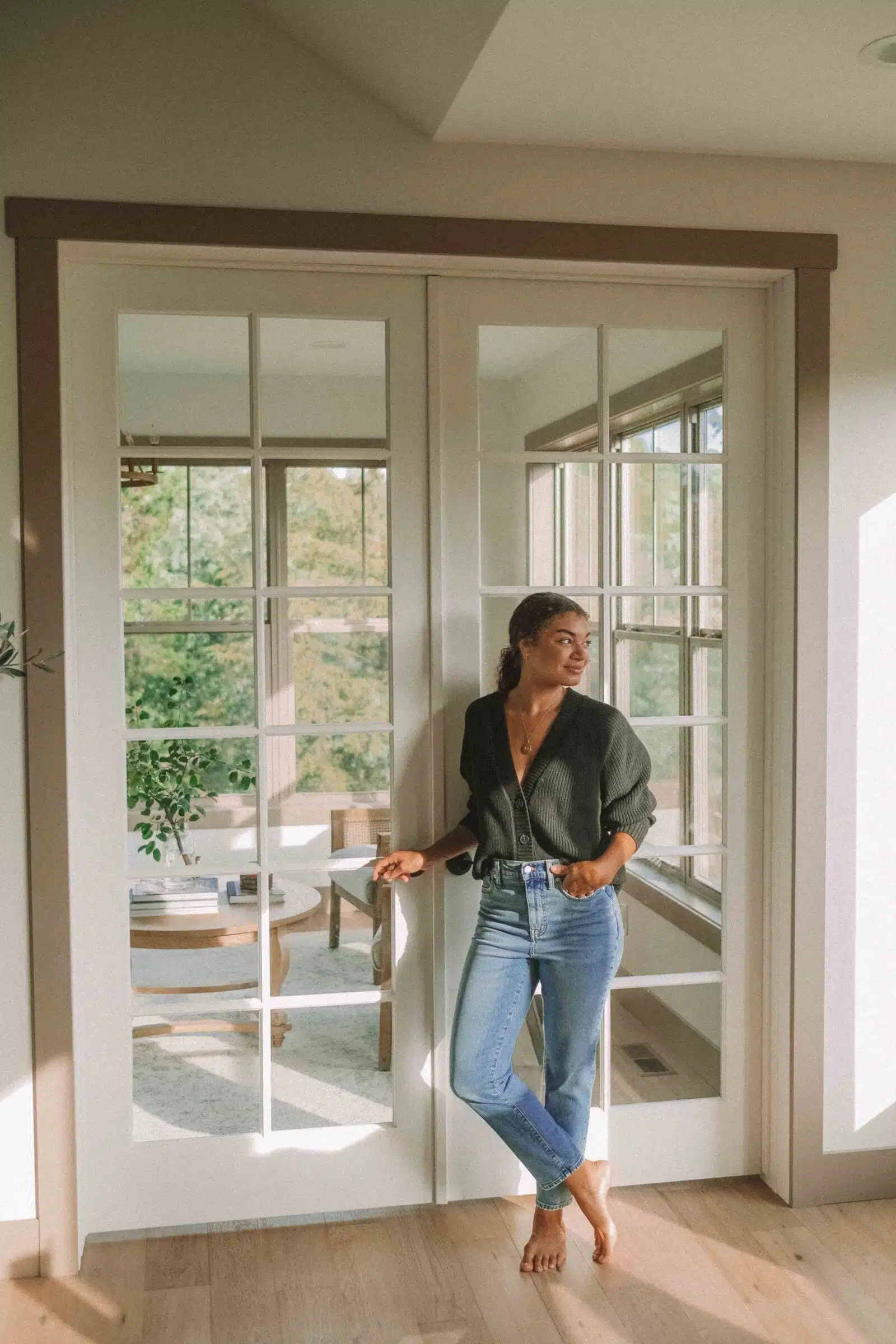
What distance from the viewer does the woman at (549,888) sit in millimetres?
2641

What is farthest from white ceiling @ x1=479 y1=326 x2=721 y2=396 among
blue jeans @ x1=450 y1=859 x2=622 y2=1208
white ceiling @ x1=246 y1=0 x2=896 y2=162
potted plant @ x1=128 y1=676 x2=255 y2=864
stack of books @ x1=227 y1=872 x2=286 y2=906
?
stack of books @ x1=227 y1=872 x2=286 y2=906

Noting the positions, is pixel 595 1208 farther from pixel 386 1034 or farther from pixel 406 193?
pixel 406 193

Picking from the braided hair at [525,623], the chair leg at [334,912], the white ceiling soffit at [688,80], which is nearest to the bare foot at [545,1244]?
the chair leg at [334,912]

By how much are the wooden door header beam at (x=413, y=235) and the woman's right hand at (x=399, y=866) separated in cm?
136

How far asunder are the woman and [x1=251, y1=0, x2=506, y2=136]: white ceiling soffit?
108 centimetres

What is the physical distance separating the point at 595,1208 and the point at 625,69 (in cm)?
239

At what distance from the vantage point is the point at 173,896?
279cm

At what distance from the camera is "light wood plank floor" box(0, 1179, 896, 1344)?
2434 millimetres

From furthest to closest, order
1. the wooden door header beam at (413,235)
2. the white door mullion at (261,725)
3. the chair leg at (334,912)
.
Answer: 1. the chair leg at (334,912)
2. the white door mullion at (261,725)
3. the wooden door header beam at (413,235)

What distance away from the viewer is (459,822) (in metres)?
2.83

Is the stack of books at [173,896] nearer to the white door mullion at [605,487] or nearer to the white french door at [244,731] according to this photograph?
the white french door at [244,731]

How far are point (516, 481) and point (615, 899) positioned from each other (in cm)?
101

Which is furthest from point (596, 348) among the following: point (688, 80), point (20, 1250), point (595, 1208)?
point (20, 1250)

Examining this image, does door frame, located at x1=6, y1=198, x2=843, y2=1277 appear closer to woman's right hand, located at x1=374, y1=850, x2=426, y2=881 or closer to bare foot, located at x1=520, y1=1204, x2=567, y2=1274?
woman's right hand, located at x1=374, y1=850, x2=426, y2=881
